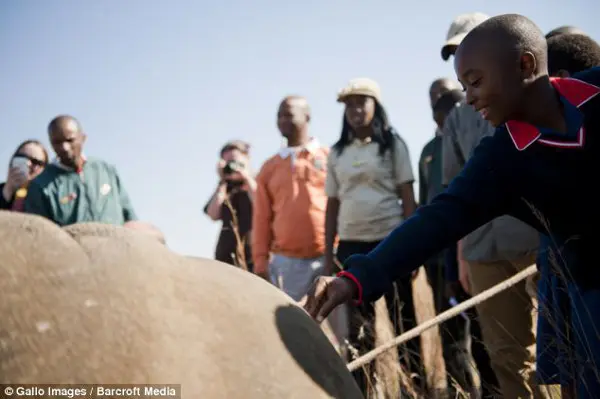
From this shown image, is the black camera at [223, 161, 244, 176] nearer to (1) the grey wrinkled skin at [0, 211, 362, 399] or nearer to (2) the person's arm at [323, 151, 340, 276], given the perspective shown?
(2) the person's arm at [323, 151, 340, 276]

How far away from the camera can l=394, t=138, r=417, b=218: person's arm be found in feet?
14.9

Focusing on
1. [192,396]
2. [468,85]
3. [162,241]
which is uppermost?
[468,85]

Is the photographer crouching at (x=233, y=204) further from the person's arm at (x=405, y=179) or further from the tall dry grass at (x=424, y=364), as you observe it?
the tall dry grass at (x=424, y=364)

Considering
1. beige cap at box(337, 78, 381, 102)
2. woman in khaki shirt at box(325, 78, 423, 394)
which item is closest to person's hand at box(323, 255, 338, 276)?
woman in khaki shirt at box(325, 78, 423, 394)

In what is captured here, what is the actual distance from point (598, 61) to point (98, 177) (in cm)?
355

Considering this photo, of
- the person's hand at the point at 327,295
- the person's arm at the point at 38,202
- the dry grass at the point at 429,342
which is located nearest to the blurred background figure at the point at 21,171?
the person's arm at the point at 38,202

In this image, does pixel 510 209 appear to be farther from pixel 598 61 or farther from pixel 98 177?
pixel 98 177

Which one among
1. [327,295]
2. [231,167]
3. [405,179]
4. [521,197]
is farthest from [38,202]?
[521,197]

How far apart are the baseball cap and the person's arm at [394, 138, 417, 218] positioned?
0.87m

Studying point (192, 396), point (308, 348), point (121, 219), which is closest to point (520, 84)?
point (308, 348)

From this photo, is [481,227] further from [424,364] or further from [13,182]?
[13,182]

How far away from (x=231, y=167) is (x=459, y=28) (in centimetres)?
285

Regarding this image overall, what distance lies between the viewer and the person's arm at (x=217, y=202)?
20.2 feet

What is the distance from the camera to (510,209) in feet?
6.91
